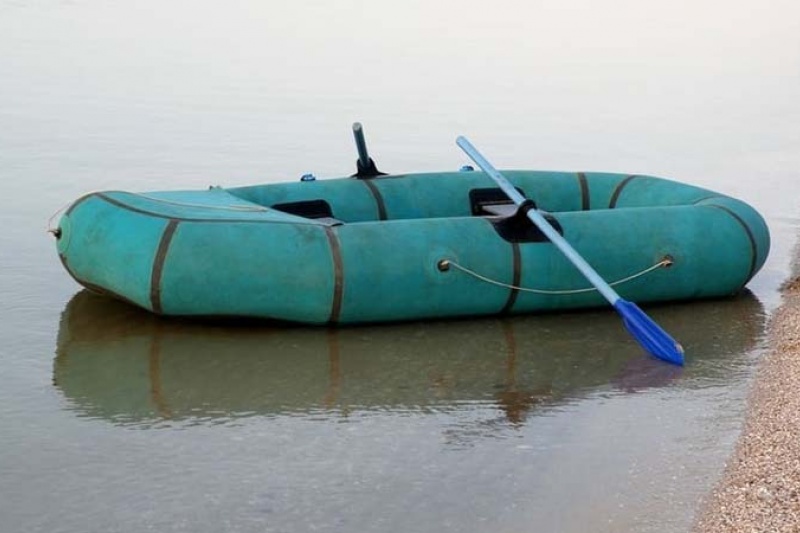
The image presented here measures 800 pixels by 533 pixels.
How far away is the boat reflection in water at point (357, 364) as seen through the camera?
20.6 feet

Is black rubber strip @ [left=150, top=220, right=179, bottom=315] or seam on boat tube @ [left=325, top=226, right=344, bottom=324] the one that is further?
seam on boat tube @ [left=325, top=226, right=344, bottom=324]

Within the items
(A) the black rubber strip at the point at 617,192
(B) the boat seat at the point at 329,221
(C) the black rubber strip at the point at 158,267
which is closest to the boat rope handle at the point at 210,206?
(B) the boat seat at the point at 329,221

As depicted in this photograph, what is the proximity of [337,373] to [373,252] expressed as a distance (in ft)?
2.88

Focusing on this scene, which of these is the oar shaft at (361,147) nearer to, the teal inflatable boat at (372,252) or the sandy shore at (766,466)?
the teal inflatable boat at (372,252)

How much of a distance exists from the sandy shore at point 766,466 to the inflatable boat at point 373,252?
47.2 inches

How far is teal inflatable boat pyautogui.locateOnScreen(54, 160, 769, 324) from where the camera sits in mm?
7078

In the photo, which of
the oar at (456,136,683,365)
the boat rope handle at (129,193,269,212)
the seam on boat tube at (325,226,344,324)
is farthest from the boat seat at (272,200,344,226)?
the oar at (456,136,683,365)

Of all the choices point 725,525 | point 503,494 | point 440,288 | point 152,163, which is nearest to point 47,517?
point 503,494

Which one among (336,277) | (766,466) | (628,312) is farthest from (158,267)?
(766,466)

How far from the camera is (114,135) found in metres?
12.6

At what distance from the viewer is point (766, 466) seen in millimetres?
5219

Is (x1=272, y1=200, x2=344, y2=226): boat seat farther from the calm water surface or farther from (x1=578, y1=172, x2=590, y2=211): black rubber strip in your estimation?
(x1=578, y1=172, x2=590, y2=211): black rubber strip

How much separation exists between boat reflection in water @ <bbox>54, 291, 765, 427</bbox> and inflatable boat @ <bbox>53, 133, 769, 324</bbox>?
0.17 m

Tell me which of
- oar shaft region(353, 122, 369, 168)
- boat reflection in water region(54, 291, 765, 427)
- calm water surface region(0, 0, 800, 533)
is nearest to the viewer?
calm water surface region(0, 0, 800, 533)
